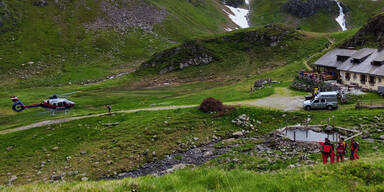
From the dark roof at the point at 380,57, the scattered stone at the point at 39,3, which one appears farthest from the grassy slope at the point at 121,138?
the scattered stone at the point at 39,3

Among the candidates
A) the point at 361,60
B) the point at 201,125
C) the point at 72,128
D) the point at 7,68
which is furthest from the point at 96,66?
the point at 361,60

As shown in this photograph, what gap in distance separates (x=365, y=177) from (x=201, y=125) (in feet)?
106

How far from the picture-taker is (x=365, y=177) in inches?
475

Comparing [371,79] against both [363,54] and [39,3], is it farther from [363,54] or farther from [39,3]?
[39,3]

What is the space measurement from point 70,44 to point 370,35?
443 feet

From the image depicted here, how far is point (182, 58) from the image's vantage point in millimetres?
110938

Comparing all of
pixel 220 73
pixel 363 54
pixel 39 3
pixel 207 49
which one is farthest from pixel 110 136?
pixel 39 3

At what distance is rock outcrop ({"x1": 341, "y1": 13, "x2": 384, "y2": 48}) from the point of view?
2928 inches

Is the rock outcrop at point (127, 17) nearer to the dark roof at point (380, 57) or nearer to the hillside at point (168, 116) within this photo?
the hillside at point (168, 116)

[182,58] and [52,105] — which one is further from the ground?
[182,58]

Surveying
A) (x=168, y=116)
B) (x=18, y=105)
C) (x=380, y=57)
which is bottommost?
(x=168, y=116)

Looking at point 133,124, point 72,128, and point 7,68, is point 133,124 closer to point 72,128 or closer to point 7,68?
point 72,128

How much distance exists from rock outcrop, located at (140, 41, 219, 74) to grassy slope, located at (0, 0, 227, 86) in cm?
2380

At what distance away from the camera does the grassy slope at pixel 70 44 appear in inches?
4722
